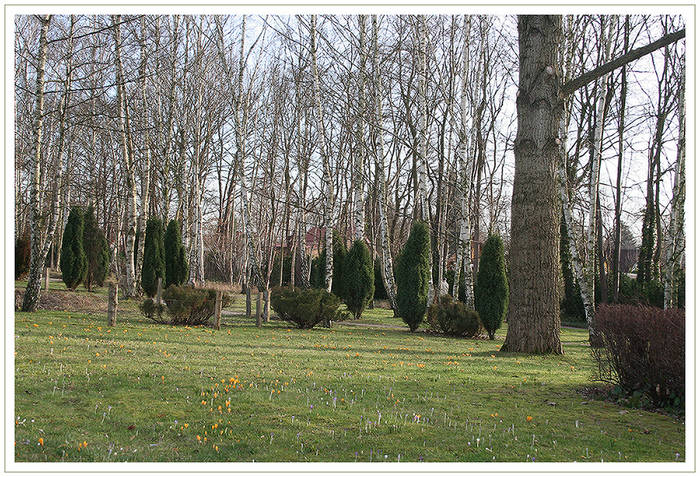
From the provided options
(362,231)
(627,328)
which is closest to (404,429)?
(627,328)

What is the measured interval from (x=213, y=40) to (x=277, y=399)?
18979mm

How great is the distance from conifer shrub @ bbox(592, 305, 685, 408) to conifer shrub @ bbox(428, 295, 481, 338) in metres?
7.88

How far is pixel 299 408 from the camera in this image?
523 cm

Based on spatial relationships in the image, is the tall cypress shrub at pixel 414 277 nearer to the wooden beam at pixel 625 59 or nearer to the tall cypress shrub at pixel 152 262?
the wooden beam at pixel 625 59

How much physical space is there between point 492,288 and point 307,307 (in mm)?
5201

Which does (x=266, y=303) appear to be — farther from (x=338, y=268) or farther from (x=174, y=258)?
(x=174, y=258)

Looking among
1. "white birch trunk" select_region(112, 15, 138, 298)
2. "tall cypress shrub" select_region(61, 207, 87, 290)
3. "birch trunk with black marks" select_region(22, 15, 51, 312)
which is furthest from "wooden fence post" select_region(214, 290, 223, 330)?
"tall cypress shrub" select_region(61, 207, 87, 290)

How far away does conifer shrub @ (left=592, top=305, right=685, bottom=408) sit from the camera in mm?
5633

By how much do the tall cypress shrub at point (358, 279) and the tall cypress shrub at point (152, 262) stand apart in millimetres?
6914

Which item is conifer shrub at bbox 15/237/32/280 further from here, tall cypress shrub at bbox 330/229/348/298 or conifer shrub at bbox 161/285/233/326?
conifer shrub at bbox 161/285/233/326

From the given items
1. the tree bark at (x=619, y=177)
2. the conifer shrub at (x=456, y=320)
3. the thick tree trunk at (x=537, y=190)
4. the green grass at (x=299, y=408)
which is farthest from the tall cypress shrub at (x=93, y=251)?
the tree bark at (x=619, y=177)

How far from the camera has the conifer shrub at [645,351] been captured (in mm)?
5633

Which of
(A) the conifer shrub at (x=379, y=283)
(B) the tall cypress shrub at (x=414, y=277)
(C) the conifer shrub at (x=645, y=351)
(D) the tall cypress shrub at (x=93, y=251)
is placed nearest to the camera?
(C) the conifer shrub at (x=645, y=351)

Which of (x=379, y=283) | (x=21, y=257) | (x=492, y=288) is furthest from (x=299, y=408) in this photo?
(x=379, y=283)
